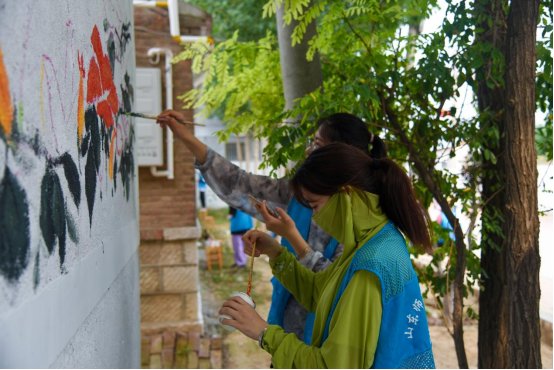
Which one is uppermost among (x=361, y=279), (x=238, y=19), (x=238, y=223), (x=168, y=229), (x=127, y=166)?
(x=238, y=19)

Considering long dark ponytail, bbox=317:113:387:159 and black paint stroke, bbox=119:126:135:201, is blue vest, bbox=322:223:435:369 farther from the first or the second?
black paint stroke, bbox=119:126:135:201

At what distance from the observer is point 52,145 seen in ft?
3.58

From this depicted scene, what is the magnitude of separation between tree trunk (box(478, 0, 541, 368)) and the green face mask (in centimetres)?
142

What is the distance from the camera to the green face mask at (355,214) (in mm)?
1564

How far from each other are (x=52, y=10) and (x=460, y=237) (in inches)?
93.8

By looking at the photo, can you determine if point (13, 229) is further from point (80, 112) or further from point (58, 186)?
point (80, 112)

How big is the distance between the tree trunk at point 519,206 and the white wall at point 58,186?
187 cm

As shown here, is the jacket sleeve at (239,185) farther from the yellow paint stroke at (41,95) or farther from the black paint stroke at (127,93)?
the yellow paint stroke at (41,95)

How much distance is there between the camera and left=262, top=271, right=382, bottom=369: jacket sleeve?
1.41 meters

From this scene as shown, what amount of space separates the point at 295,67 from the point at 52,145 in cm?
250

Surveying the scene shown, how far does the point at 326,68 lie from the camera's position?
350cm

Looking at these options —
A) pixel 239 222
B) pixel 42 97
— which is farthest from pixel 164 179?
pixel 42 97

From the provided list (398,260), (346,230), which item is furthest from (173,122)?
(398,260)

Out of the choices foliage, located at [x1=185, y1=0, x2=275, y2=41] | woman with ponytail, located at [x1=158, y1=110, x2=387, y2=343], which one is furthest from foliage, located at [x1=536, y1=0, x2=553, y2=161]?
foliage, located at [x1=185, y1=0, x2=275, y2=41]
